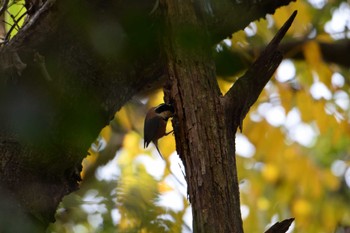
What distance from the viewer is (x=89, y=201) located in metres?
1.99

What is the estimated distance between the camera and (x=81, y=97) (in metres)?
1.45

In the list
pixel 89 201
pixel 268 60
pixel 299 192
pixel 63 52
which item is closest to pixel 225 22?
pixel 268 60

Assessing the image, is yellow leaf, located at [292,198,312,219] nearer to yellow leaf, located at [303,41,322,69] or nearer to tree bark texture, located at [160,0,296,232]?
yellow leaf, located at [303,41,322,69]

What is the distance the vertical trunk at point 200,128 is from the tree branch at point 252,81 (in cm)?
→ 3

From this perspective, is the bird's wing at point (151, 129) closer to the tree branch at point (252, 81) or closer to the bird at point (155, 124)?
the bird at point (155, 124)

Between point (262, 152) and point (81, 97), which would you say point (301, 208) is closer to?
point (262, 152)

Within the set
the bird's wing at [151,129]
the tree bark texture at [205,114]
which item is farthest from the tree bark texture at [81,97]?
the bird's wing at [151,129]

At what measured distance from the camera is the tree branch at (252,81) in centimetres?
137

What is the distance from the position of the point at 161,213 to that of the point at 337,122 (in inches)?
52.9

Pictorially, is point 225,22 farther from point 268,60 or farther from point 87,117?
point 87,117

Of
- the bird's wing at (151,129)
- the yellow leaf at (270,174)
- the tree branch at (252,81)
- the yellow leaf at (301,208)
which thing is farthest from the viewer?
the yellow leaf at (270,174)

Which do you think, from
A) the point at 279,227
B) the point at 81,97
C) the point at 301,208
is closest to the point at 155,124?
the point at 81,97

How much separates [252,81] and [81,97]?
37 centimetres

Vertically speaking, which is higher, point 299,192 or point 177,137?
point 299,192
